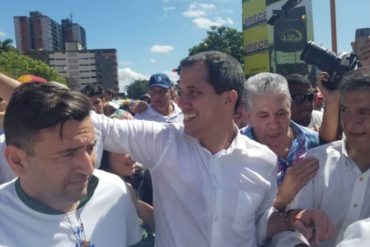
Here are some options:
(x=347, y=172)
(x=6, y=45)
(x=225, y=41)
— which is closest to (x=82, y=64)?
(x=6, y=45)

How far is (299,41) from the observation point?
24.7 m

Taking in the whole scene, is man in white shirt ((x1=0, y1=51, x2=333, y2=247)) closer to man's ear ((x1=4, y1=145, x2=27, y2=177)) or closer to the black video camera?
man's ear ((x1=4, y1=145, x2=27, y2=177))

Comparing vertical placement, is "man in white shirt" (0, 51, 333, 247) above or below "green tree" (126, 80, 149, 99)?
below

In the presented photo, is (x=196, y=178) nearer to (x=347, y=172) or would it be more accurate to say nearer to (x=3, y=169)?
(x=347, y=172)

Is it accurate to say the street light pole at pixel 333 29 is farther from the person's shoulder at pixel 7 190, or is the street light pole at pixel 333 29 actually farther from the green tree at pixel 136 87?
the green tree at pixel 136 87

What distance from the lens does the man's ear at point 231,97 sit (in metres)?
2.30

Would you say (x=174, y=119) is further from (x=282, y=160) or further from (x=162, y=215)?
(x=162, y=215)

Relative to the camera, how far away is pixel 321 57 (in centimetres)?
283

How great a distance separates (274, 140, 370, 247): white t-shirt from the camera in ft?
7.18

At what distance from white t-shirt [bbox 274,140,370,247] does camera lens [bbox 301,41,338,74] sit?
0.64 meters

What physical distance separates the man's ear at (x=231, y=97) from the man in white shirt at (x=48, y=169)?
2.63ft

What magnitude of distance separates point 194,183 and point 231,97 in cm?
50

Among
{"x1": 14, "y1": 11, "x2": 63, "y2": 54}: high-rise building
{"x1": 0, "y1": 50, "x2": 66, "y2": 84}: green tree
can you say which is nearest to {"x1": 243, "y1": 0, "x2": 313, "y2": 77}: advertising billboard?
{"x1": 0, "y1": 50, "x2": 66, "y2": 84}: green tree

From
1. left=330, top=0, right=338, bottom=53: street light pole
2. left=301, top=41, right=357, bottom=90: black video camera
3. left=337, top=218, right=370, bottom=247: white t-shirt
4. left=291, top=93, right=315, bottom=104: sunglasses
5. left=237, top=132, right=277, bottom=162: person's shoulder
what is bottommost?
left=337, top=218, right=370, bottom=247: white t-shirt
